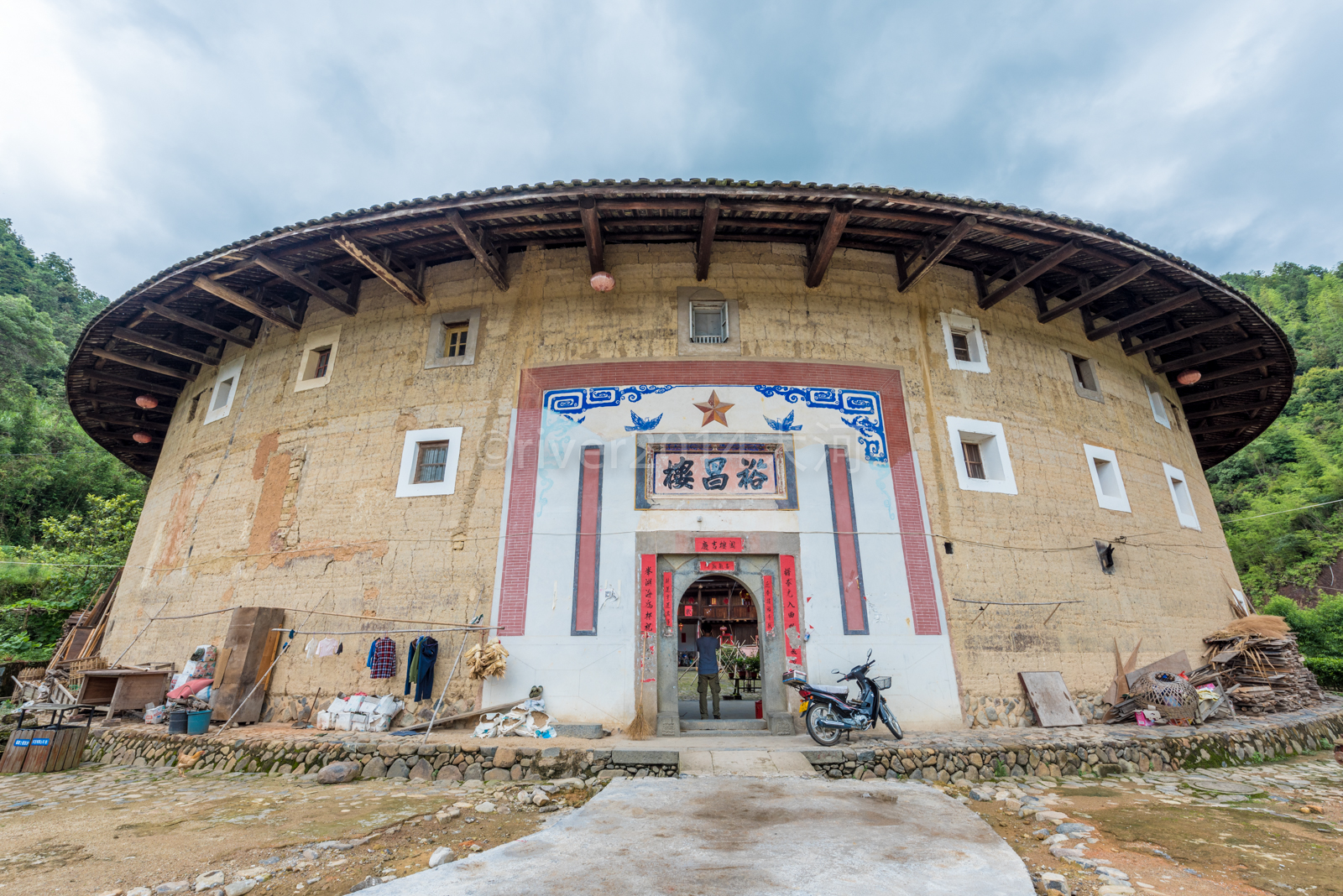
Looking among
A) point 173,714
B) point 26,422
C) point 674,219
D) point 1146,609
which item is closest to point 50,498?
point 26,422

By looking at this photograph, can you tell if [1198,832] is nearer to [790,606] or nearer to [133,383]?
[790,606]

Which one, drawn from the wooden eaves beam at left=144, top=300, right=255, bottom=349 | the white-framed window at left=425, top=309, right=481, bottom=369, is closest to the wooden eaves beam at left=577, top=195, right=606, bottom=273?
the white-framed window at left=425, top=309, right=481, bottom=369

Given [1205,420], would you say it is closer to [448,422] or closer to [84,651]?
[448,422]

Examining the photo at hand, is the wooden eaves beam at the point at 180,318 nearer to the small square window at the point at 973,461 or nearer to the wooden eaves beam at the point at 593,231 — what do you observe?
the wooden eaves beam at the point at 593,231

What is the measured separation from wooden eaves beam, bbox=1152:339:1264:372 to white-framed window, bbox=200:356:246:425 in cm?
1898

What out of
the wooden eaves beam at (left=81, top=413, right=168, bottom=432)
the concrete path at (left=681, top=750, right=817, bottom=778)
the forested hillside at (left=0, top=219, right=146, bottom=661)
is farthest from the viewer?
the forested hillside at (left=0, top=219, right=146, bottom=661)

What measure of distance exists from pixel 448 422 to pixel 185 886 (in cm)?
659

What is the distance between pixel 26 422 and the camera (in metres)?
21.4

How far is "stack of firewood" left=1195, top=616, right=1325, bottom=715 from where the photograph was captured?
8.99 meters

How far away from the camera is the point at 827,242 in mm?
8977

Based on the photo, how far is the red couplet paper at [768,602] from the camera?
820 cm

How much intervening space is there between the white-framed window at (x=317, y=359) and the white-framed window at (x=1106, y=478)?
1338 cm

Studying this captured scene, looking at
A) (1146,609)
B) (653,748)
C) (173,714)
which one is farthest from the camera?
(1146,609)

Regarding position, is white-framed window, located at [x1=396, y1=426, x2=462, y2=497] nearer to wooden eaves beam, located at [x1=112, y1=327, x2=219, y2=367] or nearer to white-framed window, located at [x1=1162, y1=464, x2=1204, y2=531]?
wooden eaves beam, located at [x1=112, y1=327, x2=219, y2=367]
